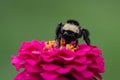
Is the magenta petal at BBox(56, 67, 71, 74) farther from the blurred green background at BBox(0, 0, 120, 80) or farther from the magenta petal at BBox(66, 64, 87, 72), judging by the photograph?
the blurred green background at BBox(0, 0, 120, 80)

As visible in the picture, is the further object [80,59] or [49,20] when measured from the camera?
[49,20]

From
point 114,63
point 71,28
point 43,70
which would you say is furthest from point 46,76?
point 114,63

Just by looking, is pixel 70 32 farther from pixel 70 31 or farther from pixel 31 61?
pixel 31 61

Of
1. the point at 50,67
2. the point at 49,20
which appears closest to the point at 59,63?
the point at 50,67

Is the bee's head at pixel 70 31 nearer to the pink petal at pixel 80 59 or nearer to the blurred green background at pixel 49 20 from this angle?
the pink petal at pixel 80 59

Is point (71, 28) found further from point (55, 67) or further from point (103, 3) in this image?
point (103, 3)

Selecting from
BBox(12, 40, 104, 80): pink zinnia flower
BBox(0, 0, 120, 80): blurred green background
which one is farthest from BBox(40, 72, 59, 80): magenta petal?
BBox(0, 0, 120, 80): blurred green background
